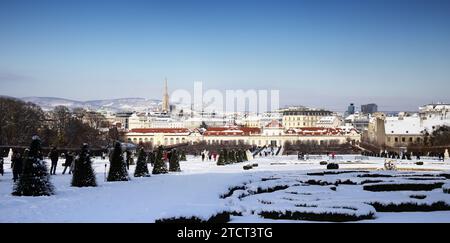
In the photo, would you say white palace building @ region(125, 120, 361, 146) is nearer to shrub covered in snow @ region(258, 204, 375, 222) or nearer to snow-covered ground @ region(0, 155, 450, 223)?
snow-covered ground @ region(0, 155, 450, 223)

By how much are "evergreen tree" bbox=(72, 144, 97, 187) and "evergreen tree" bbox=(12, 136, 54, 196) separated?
2093mm

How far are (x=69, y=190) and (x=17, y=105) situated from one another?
134 feet

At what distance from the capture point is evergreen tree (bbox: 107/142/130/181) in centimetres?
1731

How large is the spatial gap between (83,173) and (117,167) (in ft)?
7.68

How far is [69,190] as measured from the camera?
45.8 feet

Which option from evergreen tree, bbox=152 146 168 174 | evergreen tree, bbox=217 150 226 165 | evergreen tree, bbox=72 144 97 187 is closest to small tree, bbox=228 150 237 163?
evergreen tree, bbox=217 150 226 165

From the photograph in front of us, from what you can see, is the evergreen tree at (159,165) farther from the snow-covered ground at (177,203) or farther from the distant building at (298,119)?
the distant building at (298,119)

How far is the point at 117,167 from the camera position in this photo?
1738 cm

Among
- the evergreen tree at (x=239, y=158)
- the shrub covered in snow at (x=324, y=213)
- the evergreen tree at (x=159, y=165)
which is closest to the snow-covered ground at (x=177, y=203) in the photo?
the shrub covered in snow at (x=324, y=213)

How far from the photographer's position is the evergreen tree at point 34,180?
41.2 feet

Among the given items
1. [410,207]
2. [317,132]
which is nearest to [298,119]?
[317,132]

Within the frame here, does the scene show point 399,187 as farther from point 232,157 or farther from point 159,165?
point 232,157
